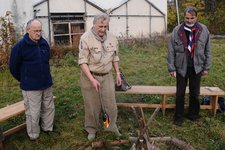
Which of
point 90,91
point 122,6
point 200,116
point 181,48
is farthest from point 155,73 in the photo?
point 122,6

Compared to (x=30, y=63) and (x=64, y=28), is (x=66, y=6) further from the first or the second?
(x=30, y=63)

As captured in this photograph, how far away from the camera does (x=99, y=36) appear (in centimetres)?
402

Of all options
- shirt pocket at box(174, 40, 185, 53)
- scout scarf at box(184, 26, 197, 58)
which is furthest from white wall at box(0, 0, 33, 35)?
scout scarf at box(184, 26, 197, 58)

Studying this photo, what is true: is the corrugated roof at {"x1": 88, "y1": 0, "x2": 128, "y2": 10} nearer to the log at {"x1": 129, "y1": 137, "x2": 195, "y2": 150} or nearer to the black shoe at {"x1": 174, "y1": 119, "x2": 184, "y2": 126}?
the black shoe at {"x1": 174, "y1": 119, "x2": 184, "y2": 126}

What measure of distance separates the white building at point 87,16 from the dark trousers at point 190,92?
8383 mm

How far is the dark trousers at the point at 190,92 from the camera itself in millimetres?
4836

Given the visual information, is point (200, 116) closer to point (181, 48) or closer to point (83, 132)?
point (181, 48)

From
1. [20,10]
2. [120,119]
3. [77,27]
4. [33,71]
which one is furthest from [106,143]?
[77,27]

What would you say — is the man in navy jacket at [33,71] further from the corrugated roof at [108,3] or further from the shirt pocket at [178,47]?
the corrugated roof at [108,3]

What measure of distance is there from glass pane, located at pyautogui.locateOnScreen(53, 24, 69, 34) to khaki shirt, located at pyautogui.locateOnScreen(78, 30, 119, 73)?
11502 millimetres

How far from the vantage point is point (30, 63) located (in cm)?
412

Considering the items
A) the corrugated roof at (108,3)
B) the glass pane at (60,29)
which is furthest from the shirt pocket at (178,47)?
the corrugated roof at (108,3)

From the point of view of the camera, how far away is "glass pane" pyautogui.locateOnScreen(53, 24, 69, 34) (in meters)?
15.2

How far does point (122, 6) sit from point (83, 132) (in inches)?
571
